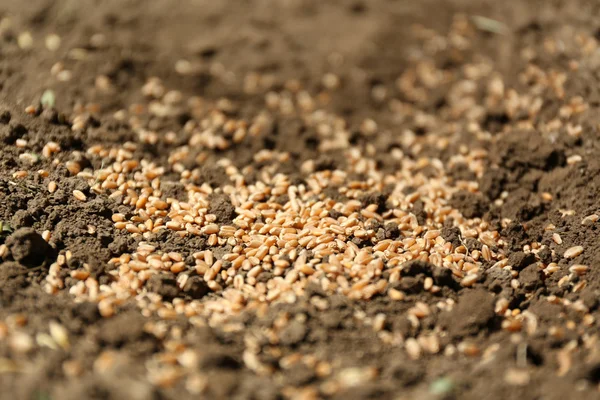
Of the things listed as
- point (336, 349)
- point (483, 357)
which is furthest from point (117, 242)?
point (483, 357)

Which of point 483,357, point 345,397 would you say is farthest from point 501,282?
point 345,397

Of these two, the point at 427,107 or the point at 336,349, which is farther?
the point at 427,107

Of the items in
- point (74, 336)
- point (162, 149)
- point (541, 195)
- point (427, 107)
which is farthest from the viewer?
point (427, 107)

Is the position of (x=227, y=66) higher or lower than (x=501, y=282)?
higher

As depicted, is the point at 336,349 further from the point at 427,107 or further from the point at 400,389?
the point at 427,107

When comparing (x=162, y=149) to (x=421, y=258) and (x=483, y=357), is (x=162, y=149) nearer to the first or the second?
(x=421, y=258)

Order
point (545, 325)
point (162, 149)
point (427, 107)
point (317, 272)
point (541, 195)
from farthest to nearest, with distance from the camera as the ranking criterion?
point (427, 107), point (162, 149), point (541, 195), point (317, 272), point (545, 325)
